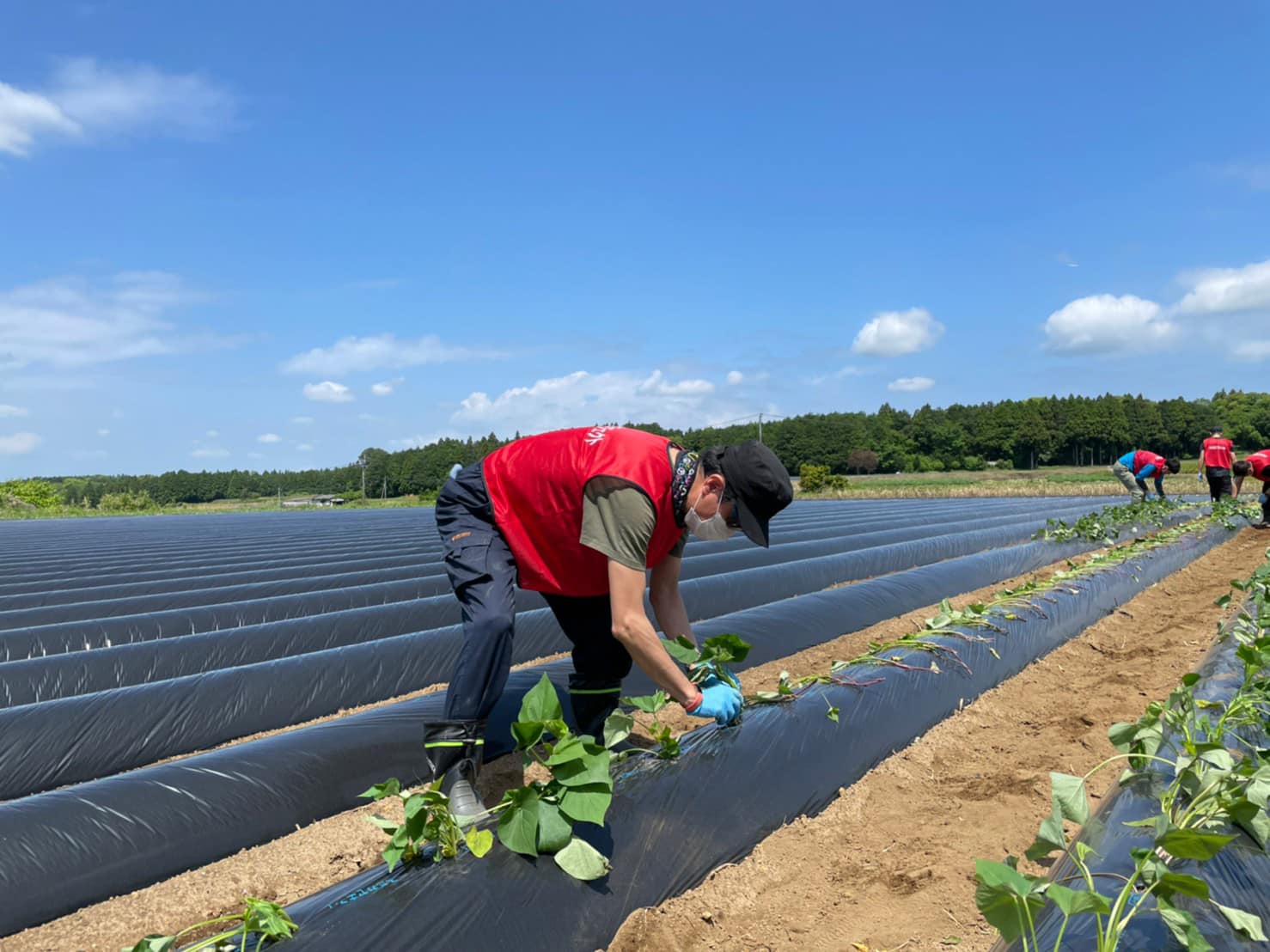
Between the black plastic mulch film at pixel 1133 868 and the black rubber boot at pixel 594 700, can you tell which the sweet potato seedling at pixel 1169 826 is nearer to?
the black plastic mulch film at pixel 1133 868

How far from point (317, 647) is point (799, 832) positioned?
3679 millimetres

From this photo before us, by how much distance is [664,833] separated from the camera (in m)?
2.35

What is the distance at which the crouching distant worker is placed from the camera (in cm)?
1442

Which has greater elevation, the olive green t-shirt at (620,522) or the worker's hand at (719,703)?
the olive green t-shirt at (620,522)

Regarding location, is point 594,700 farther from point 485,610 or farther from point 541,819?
point 541,819

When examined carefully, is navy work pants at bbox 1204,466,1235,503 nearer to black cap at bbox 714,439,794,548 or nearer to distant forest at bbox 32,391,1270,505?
black cap at bbox 714,439,794,548

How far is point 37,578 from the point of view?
9242 mm

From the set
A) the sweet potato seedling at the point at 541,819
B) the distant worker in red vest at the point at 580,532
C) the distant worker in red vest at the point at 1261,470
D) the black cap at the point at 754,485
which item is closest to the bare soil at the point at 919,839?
the sweet potato seedling at the point at 541,819

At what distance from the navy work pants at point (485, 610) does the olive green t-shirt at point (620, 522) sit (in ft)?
1.28

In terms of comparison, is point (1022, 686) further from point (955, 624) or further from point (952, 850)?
point (952, 850)

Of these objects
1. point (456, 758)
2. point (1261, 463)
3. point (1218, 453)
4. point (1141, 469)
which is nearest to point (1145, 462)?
point (1141, 469)

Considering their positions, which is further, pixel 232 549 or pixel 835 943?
pixel 232 549

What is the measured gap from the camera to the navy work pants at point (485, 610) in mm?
2449

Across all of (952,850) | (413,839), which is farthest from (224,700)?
(952,850)
